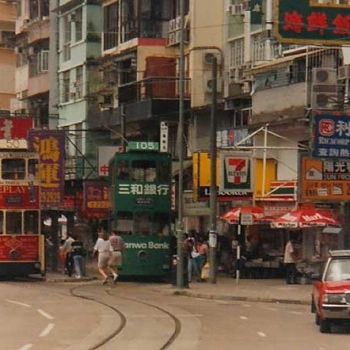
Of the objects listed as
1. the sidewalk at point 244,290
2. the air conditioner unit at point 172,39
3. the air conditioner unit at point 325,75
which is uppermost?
the air conditioner unit at point 172,39

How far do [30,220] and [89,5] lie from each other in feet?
73.3

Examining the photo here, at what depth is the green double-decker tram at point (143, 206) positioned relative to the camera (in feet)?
149

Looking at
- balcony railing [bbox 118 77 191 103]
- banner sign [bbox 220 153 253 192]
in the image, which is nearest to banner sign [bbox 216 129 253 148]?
balcony railing [bbox 118 77 191 103]

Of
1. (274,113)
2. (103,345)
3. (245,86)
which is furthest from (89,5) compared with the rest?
(103,345)

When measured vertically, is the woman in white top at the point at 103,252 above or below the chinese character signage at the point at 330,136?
below

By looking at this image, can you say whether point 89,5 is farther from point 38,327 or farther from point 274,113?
point 38,327

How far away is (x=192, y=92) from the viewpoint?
55562 mm

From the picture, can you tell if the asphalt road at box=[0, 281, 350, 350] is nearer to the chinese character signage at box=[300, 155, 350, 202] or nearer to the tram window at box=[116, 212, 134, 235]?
the chinese character signage at box=[300, 155, 350, 202]

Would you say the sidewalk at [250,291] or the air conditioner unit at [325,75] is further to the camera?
the air conditioner unit at [325,75]

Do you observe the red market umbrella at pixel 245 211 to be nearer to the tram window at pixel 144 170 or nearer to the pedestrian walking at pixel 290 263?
the pedestrian walking at pixel 290 263

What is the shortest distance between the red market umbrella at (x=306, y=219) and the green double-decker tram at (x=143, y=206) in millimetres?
4532

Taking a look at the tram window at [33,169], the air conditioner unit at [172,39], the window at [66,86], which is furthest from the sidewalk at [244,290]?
the window at [66,86]

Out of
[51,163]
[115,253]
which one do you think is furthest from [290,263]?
[51,163]

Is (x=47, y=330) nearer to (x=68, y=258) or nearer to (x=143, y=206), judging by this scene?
(x=143, y=206)
